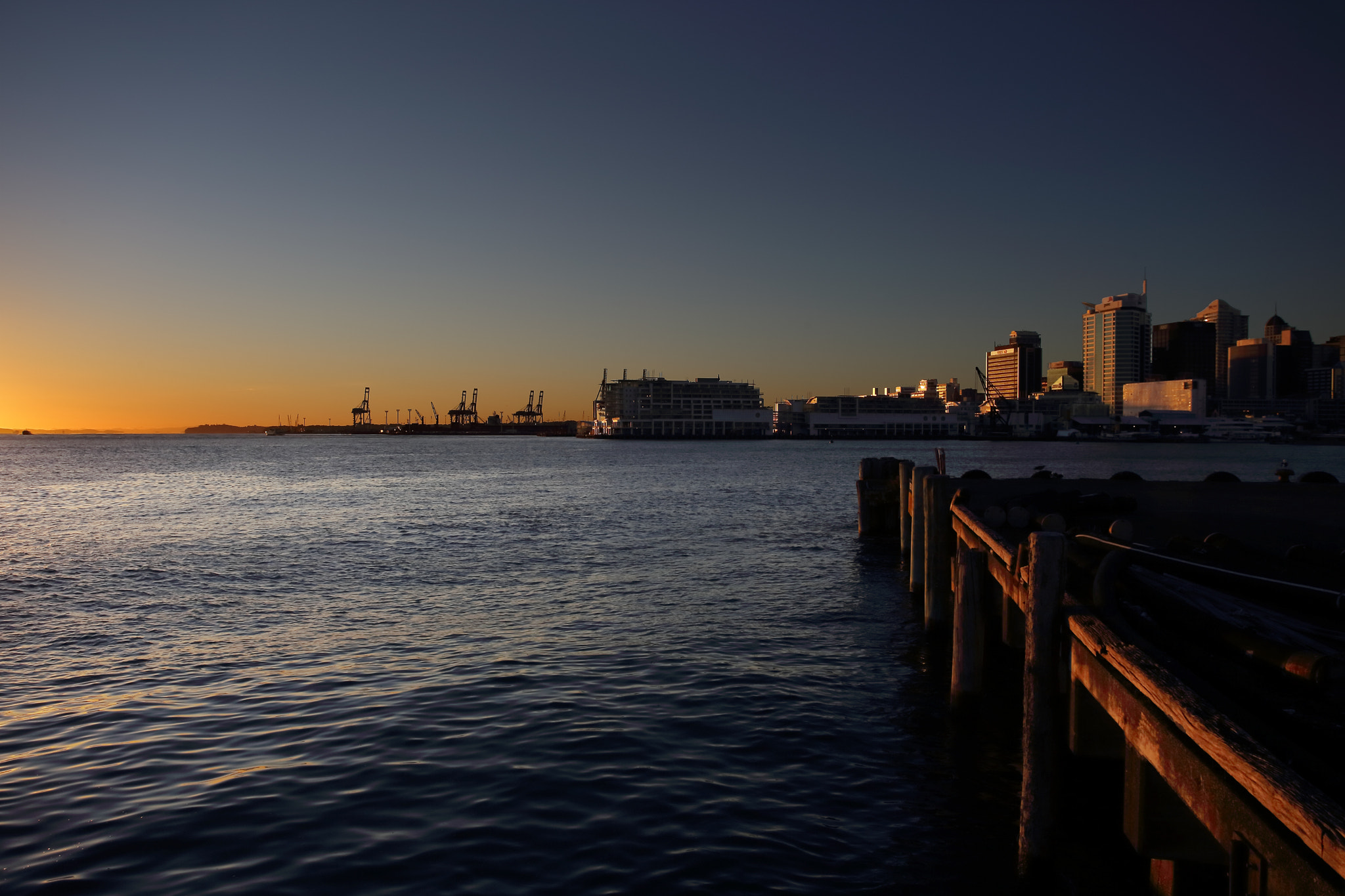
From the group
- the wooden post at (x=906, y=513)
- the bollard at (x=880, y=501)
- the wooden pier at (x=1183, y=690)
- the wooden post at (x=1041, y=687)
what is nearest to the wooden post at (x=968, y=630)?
the wooden pier at (x=1183, y=690)

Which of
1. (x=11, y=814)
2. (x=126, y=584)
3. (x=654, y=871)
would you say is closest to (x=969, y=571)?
(x=654, y=871)

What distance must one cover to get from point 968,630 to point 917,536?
8492 mm

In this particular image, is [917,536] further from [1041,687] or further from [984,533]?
[1041,687]

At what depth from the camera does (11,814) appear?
25.4 ft

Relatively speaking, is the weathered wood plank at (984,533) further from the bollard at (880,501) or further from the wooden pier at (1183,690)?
the bollard at (880,501)

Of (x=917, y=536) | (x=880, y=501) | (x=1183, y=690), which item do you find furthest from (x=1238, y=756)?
(x=880, y=501)

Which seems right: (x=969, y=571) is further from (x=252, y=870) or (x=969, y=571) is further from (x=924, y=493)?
(x=252, y=870)

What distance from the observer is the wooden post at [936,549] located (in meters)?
14.7

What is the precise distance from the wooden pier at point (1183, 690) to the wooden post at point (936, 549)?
1.53 metres

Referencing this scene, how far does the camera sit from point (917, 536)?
1811cm

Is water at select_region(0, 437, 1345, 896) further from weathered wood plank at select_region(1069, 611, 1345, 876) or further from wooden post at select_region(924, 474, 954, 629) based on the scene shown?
weathered wood plank at select_region(1069, 611, 1345, 876)

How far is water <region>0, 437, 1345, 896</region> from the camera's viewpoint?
7.08m

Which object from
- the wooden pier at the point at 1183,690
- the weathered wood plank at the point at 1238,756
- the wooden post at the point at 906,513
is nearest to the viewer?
the weathered wood plank at the point at 1238,756

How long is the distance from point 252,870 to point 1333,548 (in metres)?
15.3
